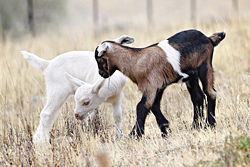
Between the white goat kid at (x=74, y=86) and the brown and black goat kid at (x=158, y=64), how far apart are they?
0.73m

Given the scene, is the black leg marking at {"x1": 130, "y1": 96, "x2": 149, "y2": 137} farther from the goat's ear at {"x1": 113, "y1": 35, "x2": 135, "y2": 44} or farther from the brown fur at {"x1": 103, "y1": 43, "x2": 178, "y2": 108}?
the goat's ear at {"x1": 113, "y1": 35, "x2": 135, "y2": 44}

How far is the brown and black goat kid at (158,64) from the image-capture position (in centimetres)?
423

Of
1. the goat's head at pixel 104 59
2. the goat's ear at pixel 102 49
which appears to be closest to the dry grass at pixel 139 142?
the goat's head at pixel 104 59

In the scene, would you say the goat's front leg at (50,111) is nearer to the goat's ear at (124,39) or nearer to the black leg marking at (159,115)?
the goat's ear at (124,39)

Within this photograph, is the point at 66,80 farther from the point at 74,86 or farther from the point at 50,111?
the point at 50,111

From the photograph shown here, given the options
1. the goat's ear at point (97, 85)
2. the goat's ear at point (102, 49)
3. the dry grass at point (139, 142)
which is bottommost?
the dry grass at point (139, 142)

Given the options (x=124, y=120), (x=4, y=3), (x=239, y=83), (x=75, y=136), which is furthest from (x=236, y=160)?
(x=4, y=3)

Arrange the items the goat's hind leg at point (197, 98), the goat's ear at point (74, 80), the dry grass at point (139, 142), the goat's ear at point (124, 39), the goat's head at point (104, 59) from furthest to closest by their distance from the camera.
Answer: the goat's ear at point (74, 80) < the goat's ear at point (124, 39) < the goat's hind leg at point (197, 98) < the goat's head at point (104, 59) < the dry grass at point (139, 142)

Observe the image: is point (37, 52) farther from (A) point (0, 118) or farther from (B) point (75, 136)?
(B) point (75, 136)

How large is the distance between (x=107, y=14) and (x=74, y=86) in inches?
1209

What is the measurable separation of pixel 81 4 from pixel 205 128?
3610 centimetres

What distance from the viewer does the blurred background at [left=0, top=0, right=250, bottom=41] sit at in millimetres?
15716

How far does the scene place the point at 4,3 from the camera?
2173 centimetres

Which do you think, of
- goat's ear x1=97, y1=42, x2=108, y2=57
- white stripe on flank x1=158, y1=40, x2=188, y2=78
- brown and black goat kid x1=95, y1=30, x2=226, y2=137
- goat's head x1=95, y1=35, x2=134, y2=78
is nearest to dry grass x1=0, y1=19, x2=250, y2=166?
brown and black goat kid x1=95, y1=30, x2=226, y2=137
